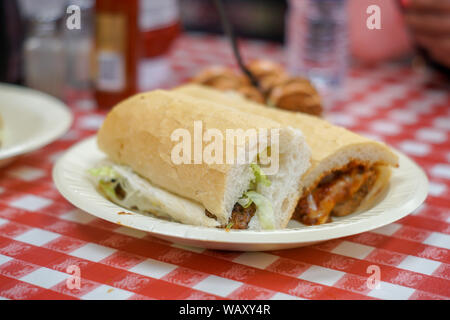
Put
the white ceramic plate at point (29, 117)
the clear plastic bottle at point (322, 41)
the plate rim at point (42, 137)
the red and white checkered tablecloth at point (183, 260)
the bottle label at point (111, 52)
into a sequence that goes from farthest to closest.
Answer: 1. the clear plastic bottle at point (322, 41)
2. the bottle label at point (111, 52)
3. the white ceramic plate at point (29, 117)
4. the plate rim at point (42, 137)
5. the red and white checkered tablecloth at point (183, 260)

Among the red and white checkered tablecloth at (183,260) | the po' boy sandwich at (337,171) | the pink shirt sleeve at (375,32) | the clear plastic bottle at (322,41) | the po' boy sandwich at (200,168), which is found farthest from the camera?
the pink shirt sleeve at (375,32)

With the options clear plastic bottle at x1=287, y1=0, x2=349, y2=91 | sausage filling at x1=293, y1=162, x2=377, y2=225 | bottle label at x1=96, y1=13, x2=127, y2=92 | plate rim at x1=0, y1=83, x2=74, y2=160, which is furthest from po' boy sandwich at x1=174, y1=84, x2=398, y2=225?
clear plastic bottle at x1=287, y1=0, x2=349, y2=91

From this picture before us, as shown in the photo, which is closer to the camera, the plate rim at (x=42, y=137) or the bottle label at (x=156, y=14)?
the plate rim at (x=42, y=137)

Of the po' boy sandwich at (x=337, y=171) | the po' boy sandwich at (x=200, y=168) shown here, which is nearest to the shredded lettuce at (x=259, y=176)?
the po' boy sandwich at (x=200, y=168)

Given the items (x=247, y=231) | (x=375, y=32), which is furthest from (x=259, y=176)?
(x=375, y=32)

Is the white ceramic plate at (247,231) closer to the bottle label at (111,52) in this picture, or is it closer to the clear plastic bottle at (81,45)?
the bottle label at (111,52)
